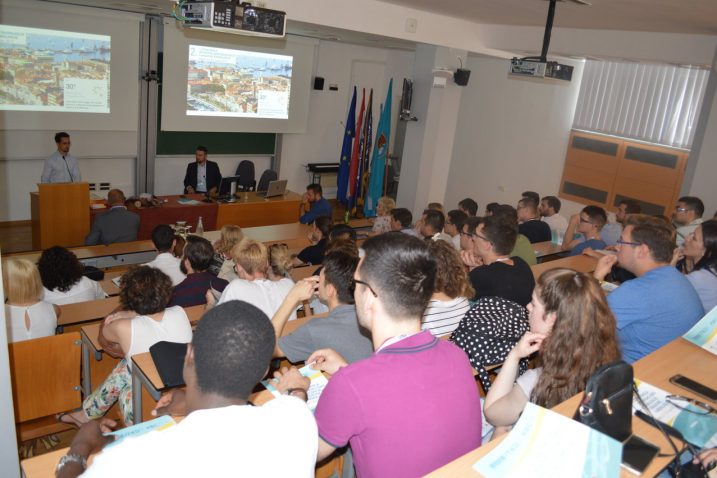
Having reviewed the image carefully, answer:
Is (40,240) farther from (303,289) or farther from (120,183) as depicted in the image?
(303,289)

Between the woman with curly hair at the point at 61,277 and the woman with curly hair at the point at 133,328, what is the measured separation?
1.29 meters

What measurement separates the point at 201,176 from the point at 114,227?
2.76m

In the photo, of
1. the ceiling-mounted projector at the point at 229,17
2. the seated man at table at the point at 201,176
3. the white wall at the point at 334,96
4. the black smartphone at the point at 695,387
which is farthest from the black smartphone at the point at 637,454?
the white wall at the point at 334,96

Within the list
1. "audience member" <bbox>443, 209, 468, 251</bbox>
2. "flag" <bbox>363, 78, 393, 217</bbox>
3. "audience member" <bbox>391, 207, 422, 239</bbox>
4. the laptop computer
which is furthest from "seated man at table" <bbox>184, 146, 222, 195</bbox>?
"audience member" <bbox>443, 209, 468, 251</bbox>

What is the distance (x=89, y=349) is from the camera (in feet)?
11.4

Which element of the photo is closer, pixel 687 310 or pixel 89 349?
pixel 687 310

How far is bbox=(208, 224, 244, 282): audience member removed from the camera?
186 inches

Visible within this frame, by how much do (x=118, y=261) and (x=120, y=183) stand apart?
11.1 feet

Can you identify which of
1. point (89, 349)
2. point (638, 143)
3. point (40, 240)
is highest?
point (638, 143)

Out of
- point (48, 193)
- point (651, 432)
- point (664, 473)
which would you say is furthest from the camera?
point (48, 193)

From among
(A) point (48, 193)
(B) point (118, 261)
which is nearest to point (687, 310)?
(B) point (118, 261)

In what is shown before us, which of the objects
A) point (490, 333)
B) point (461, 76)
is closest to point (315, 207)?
point (461, 76)

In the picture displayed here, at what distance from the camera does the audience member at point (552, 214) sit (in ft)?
23.4

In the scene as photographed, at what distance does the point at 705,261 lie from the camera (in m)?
3.77
